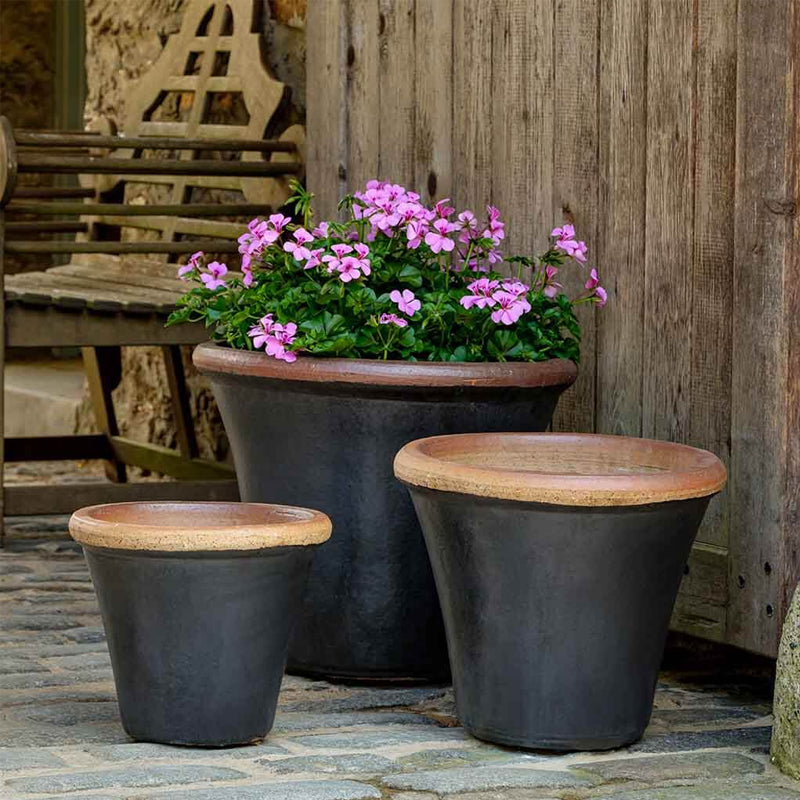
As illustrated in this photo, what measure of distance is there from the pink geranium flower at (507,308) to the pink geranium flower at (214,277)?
704 millimetres

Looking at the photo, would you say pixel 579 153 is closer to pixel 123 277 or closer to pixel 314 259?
pixel 314 259

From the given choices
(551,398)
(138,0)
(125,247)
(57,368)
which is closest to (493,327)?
(551,398)

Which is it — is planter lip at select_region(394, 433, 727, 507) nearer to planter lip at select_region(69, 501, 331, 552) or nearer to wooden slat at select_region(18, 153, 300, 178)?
planter lip at select_region(69, 501, 331, 552)

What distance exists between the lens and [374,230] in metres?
3.71

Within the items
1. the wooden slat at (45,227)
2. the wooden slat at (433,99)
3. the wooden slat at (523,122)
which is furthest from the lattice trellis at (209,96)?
the wooden slat at (523,122)

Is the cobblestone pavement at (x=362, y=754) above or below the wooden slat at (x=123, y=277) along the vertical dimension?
below

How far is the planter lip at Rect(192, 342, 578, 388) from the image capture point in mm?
3434

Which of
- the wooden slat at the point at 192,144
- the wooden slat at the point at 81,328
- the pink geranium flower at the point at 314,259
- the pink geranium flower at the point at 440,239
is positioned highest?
the wooden slat at the point at 192,144

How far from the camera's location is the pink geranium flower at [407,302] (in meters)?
3.53

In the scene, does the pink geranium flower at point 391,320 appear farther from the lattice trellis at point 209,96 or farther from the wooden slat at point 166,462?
the wooden slat at point 166,462

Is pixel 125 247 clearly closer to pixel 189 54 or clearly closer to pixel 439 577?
pixel 189 54

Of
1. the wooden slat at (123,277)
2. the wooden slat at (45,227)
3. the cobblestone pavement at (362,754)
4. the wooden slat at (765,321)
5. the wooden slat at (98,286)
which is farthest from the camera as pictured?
the wooden slat at (45,227)

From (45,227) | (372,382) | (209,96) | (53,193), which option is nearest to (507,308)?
(372,382)

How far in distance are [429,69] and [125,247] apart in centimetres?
131
